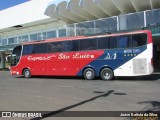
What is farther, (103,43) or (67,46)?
(67,46)

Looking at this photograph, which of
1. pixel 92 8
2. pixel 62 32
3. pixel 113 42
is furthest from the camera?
pixel 62 32

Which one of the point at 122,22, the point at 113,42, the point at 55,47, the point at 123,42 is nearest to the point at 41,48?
the point at 55,47

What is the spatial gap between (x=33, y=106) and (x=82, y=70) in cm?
1102

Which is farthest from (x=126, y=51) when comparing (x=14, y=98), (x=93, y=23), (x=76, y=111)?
(x=76, y=111)

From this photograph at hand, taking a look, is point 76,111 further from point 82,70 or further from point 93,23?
point 93,23

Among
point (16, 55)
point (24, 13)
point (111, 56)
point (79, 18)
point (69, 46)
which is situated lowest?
point (111, 56)

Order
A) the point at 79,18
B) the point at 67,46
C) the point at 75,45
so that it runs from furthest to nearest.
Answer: the point at 79,18 < the point at 67,46 < the point at 75,45

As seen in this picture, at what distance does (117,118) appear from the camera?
823cm

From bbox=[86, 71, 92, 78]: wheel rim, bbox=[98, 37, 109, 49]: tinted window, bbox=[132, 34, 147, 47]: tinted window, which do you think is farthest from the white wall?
bbox=[132, 34, 147, 47]: tinted window

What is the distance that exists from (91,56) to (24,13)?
23.2 metres

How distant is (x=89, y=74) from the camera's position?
20.8 meters

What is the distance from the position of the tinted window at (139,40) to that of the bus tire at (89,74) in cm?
355

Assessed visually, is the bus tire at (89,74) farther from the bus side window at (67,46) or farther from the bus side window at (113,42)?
the bus side window at (113,42)

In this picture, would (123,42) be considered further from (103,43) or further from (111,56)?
(103,43)
